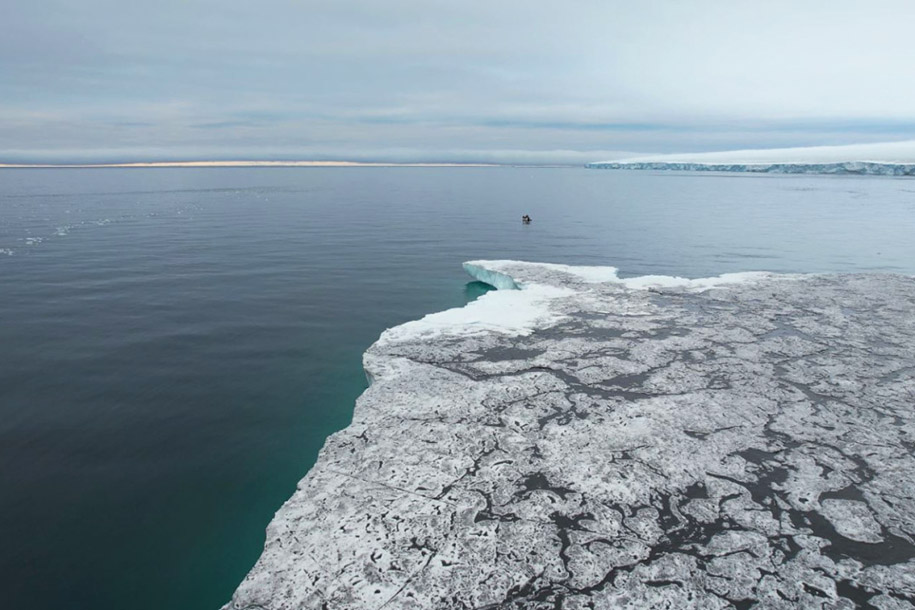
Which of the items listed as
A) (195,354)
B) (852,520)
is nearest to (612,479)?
(852,520)

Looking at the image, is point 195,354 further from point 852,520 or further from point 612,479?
point 852,520

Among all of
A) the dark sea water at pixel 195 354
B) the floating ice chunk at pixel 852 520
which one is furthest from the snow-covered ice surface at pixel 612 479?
the dark sea water at pixel 195 354

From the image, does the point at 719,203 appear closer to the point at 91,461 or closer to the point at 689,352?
the point at 689,352

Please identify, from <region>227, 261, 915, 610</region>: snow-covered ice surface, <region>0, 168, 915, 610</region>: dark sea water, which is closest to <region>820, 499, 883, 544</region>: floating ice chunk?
<region>227, 261, 915, 610</region>: snow-covered ice surface

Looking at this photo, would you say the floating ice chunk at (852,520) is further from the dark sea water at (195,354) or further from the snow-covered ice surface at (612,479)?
the dark sea water at (195,354)

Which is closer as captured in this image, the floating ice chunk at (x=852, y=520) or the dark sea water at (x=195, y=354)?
the floating ice chunk at (x=852, y=520)

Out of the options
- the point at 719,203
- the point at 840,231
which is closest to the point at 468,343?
the point at 840,231
